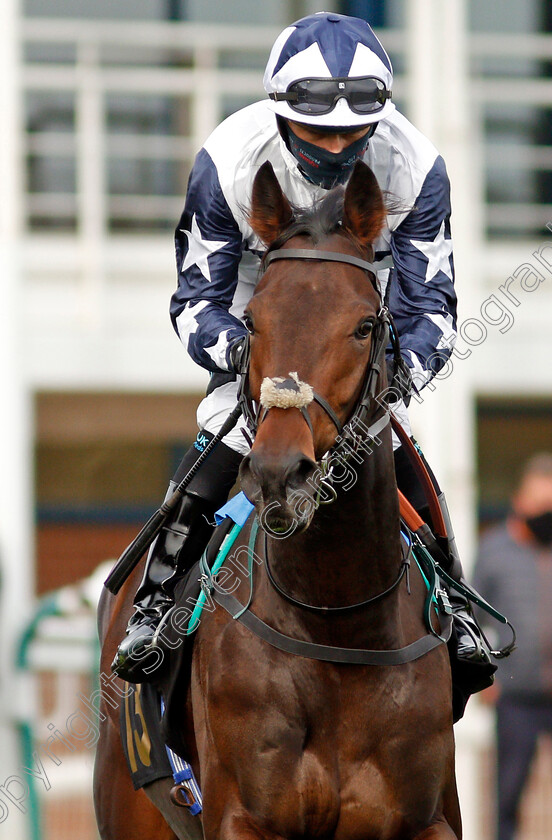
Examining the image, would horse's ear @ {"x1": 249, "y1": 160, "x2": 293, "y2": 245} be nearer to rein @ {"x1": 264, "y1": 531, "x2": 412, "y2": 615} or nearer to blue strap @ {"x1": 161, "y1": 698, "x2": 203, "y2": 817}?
rein @ {"x1": 264, "y1": 531, "x2": 412, "y2": 615}


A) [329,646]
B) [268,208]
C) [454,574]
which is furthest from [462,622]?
[268,208]

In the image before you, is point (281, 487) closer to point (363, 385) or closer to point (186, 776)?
point (363, 385)

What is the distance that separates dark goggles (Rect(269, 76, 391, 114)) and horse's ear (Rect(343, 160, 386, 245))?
348 millimetres

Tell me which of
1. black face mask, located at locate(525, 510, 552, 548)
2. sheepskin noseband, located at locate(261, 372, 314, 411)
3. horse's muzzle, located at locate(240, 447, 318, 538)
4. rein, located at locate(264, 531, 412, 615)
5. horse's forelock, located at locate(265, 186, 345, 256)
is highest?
horse's forelock, located at locate(265, 186, 345, 256)

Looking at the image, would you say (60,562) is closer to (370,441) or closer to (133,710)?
(133,710)

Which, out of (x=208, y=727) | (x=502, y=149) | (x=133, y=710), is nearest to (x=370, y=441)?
(x=208, y=727)

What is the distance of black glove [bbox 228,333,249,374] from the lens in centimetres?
370

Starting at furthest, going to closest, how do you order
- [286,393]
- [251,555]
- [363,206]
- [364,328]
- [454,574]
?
1. [454,574]
2. [251,555]
3. [363,206]
4. [364,328]
5. [286,393]

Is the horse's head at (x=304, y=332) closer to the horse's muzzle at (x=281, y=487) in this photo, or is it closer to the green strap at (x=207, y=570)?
the horse's muzzle at (x=281, y=487)

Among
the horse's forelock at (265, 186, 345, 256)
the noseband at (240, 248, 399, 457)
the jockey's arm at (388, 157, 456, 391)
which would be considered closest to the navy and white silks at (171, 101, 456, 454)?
the jockey's arm at (388, 157, 456, 391)

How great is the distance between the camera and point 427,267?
440cm

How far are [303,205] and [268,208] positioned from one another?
0.52m

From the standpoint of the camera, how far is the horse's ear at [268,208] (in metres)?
3.84

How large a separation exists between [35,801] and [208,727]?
4.93 meters
